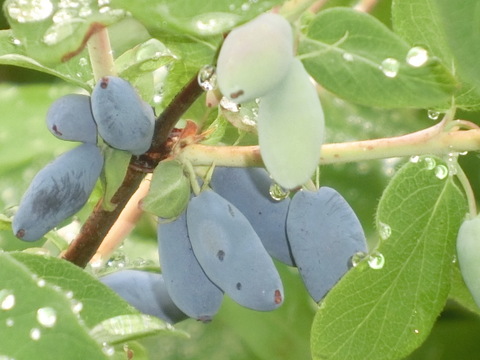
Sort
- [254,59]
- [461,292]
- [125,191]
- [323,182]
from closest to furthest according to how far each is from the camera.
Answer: [254,59] → [125,191] → [461,292] → [323,182]

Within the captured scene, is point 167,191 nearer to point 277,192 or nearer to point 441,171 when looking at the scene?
point 277,192

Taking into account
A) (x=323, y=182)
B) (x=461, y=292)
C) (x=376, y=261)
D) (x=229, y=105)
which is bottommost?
(x=323, y=182)

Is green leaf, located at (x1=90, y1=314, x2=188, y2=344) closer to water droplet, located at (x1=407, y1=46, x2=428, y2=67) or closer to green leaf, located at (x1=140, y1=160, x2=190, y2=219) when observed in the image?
green leaf, located at (x1=140, y1=160, x2=190, y2=219)

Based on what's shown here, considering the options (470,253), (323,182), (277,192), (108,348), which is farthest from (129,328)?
(323,182)

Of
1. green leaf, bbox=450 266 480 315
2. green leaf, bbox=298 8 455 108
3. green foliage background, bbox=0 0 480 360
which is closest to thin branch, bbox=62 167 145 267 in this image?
green leaf, bbox=298 8 455 108

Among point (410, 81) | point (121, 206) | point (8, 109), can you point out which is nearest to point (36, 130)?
point (8, 109)

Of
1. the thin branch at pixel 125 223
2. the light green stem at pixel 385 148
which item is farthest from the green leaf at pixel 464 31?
the thin branch at pixel 125 223
